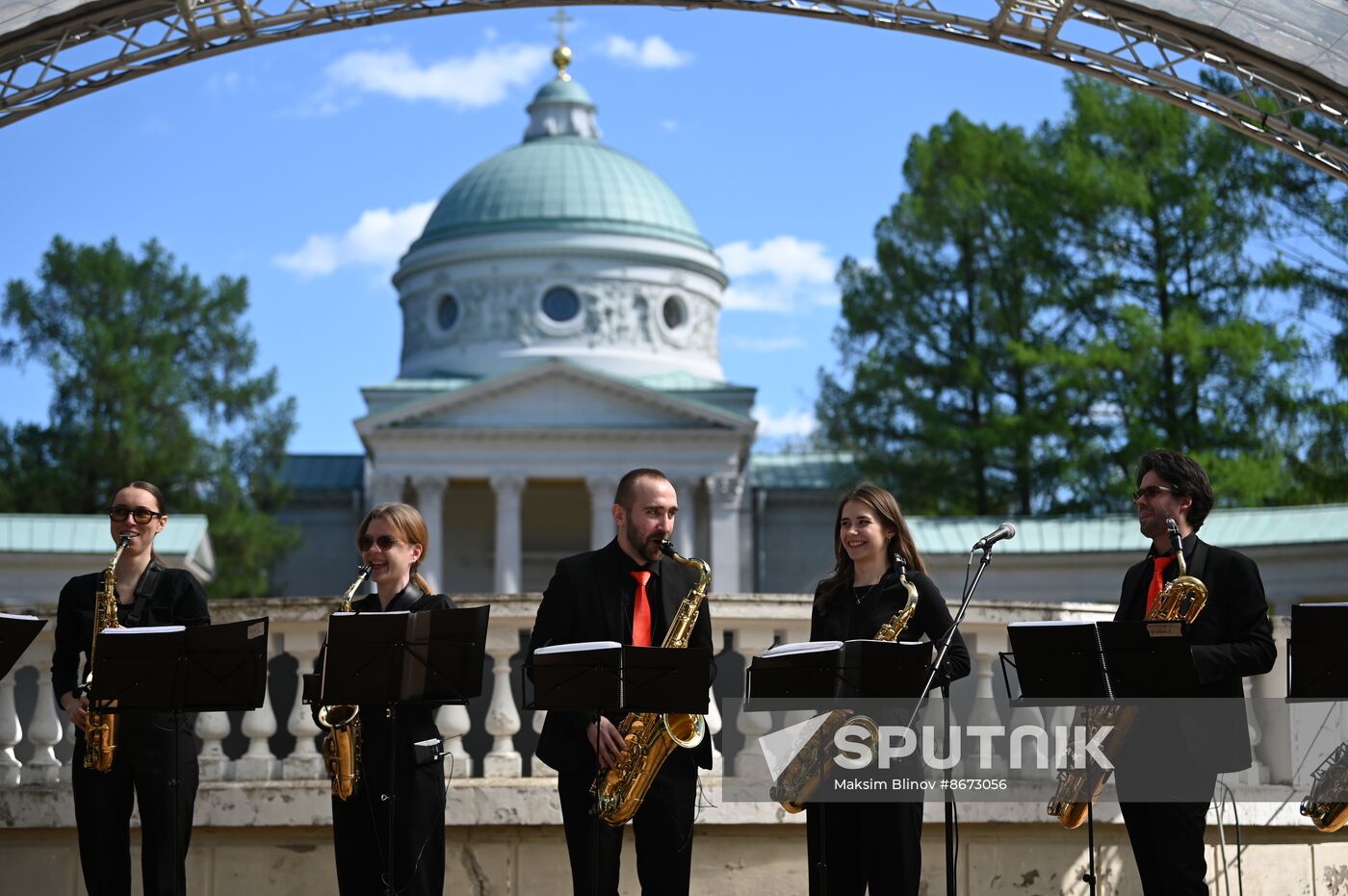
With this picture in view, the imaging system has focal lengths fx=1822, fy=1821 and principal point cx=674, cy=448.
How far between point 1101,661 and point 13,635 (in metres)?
4.69

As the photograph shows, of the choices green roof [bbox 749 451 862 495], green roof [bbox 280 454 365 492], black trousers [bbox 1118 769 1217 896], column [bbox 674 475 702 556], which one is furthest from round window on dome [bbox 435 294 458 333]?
black trousers [bbox 1118 769 1217 896]

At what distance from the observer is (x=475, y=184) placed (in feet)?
227

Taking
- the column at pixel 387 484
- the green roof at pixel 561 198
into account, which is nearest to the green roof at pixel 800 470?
the column at pixel 387 484

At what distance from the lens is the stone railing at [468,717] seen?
9.89 metres

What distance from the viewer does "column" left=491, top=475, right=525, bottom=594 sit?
54.8 meters

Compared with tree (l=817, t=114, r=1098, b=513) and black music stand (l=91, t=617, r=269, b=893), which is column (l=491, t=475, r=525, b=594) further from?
black music stand (l=91, t=617, r=269, b=893)

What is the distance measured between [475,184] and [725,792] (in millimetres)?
61041

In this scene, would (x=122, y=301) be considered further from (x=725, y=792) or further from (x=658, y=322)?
(x=725, y=792)

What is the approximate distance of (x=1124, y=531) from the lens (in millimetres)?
31641

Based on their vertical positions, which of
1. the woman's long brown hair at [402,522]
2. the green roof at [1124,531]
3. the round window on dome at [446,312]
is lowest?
the woman's long brown hair at [402,522]

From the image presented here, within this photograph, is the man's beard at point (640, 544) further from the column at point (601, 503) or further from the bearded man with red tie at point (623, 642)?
the column at point (601, 503)

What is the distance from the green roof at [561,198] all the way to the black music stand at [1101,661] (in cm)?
5951

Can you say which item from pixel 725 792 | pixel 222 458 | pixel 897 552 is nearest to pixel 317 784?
pixel 725 792

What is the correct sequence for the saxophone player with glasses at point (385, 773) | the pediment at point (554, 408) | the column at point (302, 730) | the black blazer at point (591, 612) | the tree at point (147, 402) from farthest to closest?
the pediment at point (554, 408) < the tree at point (147, 402) < the column at point (302, 730) < the saxophone player with glasses at point (385, 773) < the black blazer at point (591, 612)
